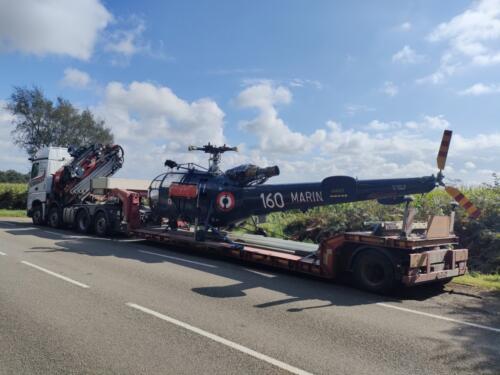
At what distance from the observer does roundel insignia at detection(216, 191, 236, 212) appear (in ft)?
40.3

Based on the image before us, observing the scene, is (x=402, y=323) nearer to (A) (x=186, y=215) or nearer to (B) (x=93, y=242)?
(A) (x=186, y=215)

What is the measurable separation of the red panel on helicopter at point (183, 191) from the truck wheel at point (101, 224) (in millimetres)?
3959

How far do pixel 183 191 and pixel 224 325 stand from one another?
777 centimetres

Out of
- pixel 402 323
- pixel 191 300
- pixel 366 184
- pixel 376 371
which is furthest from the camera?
pixel 366 184

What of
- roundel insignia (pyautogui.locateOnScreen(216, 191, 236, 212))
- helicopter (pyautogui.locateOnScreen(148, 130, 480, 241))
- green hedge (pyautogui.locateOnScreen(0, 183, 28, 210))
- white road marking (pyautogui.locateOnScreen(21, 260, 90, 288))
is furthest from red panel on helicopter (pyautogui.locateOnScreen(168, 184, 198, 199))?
green hedge (pyautogui.locateOnScreen(0, 183, 28, 210))

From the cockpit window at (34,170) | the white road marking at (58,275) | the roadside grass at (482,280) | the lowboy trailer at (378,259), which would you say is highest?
the cockpit window at (34,170)

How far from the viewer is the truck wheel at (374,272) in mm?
8125

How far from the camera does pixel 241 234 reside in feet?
45.1

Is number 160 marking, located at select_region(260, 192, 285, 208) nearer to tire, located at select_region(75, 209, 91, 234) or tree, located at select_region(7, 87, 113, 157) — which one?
tire, located at select_region(75, 209, 91, 234)

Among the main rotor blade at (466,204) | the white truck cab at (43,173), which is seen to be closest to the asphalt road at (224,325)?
the main rotor blade at (466,204)

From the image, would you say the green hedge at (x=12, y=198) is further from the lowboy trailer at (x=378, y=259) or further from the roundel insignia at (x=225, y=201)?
the lowboy trailer at (x=378, y=259)

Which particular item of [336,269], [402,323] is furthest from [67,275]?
[402,323]

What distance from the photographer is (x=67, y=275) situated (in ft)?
28.7

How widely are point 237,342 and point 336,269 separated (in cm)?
419
